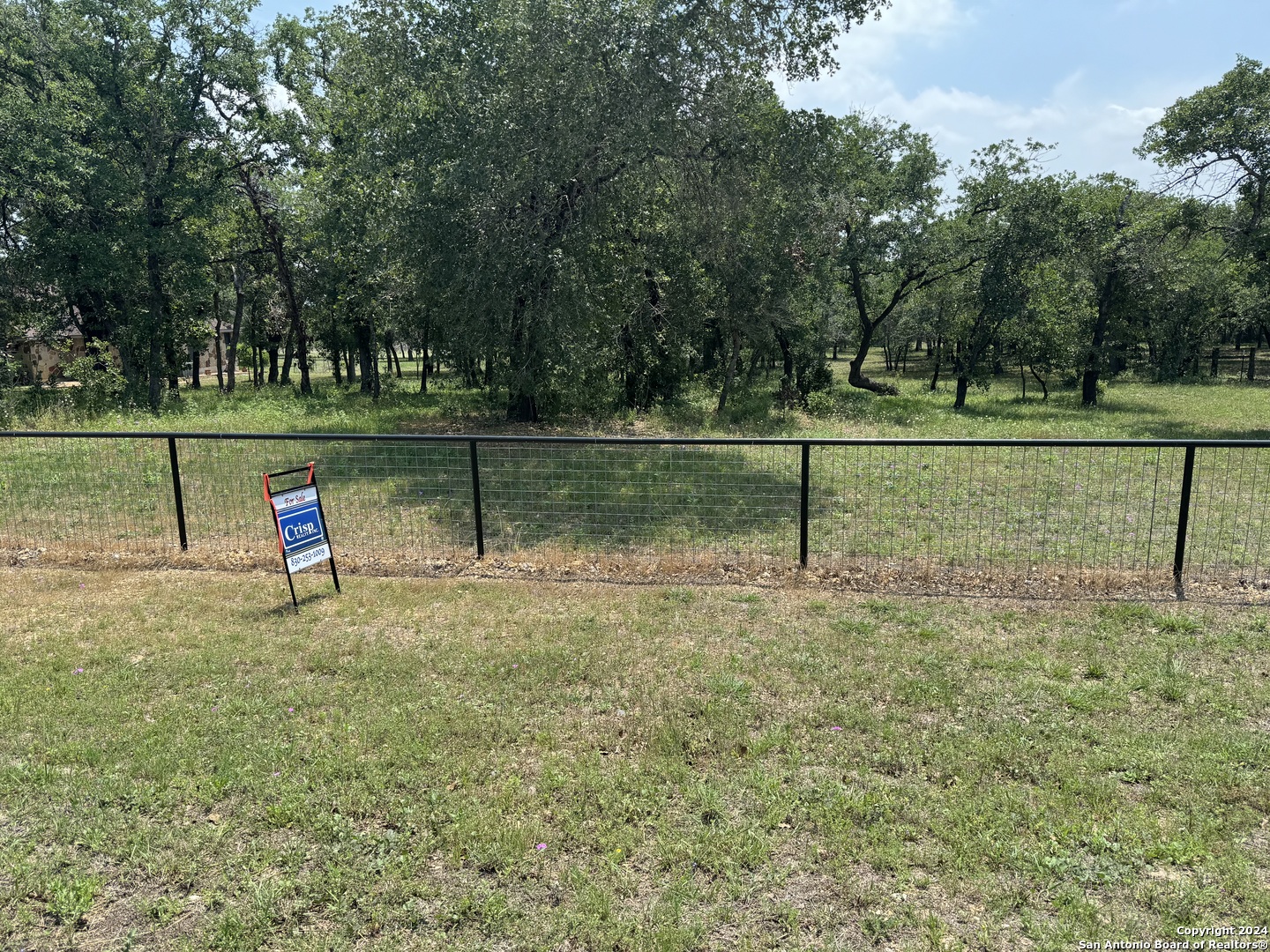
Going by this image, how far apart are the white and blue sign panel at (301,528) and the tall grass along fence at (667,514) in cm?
54

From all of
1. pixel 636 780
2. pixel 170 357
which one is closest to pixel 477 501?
pixel 636 780

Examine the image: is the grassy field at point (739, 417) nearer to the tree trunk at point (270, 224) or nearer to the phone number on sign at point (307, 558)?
the tree trunk at point (270, 224)

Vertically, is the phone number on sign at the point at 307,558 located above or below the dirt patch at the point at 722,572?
above

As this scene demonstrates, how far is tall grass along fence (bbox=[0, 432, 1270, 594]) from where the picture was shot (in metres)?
6.27

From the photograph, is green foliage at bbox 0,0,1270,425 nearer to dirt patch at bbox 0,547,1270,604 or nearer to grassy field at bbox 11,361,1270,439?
grassy field at bbox 11,361,1270,439

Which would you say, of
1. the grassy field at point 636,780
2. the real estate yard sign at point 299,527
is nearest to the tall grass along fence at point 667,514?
the real estate yard sign at point 299,527

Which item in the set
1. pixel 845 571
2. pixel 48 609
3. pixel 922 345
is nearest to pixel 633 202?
pixel 845 571

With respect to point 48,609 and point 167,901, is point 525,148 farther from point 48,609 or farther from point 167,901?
point 167,901

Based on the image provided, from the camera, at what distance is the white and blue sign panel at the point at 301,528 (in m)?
5.45

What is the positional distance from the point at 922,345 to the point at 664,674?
300 ft

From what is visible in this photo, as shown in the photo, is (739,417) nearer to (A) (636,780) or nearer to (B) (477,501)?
(B) (477,501)

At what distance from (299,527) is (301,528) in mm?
19

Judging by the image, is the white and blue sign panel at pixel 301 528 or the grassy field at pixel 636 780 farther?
the white and blue sign panel at pixel 301 528

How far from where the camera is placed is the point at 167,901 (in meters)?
2.56
